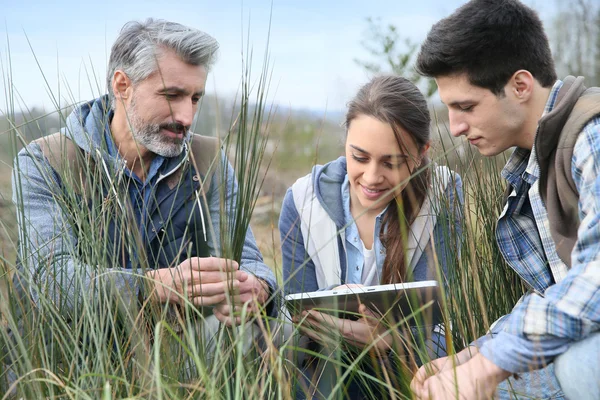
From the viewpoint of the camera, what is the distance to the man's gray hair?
2.79 metres

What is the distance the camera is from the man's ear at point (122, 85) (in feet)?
9.41

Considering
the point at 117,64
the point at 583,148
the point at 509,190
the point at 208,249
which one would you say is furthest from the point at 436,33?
the point at 117,64

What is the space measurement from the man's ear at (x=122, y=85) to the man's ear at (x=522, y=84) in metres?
1.56

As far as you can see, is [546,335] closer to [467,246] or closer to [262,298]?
[467,246]

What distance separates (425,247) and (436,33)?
2.62ft

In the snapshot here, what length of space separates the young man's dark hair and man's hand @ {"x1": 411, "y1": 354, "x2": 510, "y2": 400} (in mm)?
895

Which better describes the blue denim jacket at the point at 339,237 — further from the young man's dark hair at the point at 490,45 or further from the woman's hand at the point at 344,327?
the young man's dark hair at the point at 490,45

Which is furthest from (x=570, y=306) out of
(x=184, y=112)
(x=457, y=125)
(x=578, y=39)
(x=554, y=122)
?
(x=578, y=39)

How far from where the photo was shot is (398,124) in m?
2.55

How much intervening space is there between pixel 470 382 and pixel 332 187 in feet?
4.58

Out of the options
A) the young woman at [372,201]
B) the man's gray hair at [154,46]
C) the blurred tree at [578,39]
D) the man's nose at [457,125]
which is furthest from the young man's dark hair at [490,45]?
the blurred tree at [578,39]

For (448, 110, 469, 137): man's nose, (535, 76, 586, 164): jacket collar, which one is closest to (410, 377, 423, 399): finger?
(535, 76, 586, 164): jacket collar

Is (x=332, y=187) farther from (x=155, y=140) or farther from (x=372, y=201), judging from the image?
(x=155, y=140)

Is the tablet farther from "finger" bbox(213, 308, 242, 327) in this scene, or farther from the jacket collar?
the jacket collar
